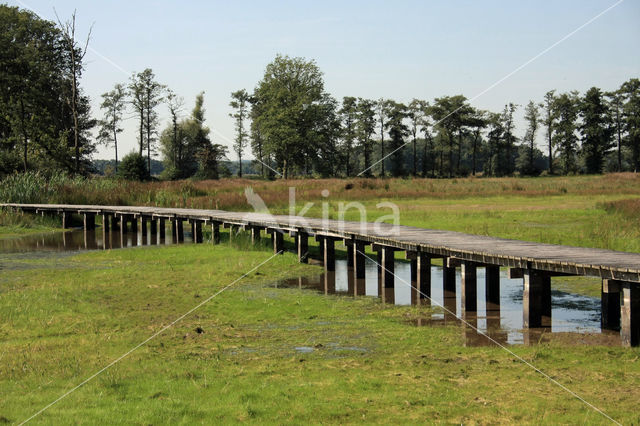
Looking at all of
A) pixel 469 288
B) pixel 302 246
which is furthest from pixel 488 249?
pixel 302 246

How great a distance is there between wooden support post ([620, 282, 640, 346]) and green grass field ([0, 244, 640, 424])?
9.1 inches

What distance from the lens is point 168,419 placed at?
6105mm

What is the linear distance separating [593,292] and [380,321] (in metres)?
4.98

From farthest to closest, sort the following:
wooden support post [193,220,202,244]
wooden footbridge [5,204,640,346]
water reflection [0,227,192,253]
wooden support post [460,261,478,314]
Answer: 1. wooden support post [193,220,202,244]
2. water reflection [0,227,192,253]
3. wooden support post [460,261,478,314]
4. wooden footbridge [5,204,640,346]

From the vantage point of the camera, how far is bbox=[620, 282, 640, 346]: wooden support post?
8500 millimetres

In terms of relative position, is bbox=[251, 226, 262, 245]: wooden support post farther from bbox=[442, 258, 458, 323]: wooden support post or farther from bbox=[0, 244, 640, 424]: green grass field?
bbox=[442, 258, 458, 323]: wooden support post

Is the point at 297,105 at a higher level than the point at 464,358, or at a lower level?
higher

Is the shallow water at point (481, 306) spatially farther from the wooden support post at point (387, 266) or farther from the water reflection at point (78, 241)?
the water reflection at point (78, 241)

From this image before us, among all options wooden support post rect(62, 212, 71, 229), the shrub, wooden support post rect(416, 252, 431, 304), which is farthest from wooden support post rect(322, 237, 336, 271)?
the shrub

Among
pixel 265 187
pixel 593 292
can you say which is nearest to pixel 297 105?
pixel 265 187

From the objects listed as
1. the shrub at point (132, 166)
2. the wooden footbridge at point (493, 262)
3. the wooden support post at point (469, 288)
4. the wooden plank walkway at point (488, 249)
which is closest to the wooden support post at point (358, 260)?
the wooden footbridge at point (493, 262)

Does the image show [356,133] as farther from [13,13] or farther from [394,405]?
[394,405]

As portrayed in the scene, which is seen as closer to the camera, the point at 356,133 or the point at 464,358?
the point at 464,358

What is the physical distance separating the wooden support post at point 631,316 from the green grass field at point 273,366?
0.23 m
